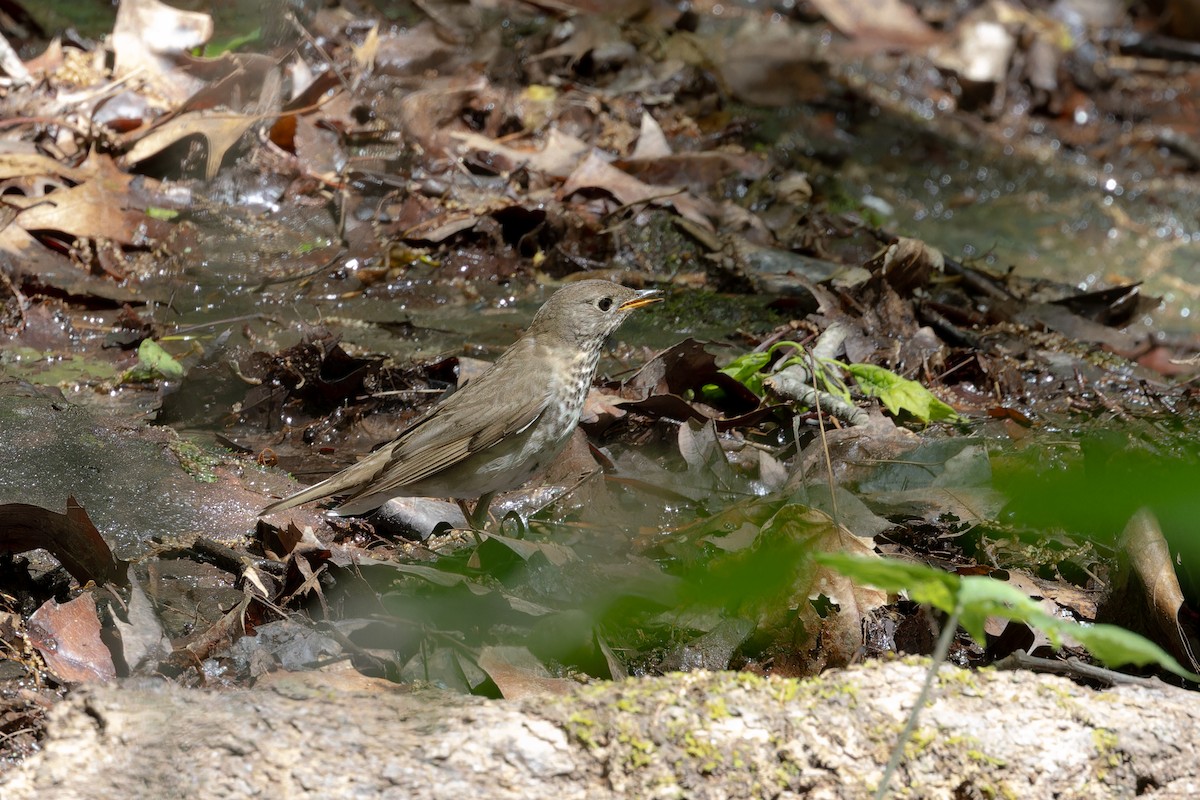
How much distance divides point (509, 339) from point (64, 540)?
266cm

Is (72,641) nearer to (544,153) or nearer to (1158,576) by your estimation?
(1158,576)

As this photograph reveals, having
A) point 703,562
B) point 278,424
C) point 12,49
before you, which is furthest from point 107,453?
point 12,49

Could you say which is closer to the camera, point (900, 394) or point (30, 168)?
point (900, 394)

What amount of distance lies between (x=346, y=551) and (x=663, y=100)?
5270 millimetres

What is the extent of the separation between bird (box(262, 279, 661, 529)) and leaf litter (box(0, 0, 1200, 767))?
0.18 metres

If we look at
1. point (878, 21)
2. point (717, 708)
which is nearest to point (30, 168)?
point (717, 708)

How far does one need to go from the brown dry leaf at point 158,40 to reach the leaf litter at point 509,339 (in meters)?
0.02

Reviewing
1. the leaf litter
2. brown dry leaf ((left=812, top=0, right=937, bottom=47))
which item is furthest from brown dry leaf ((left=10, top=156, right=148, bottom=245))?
brown dry leaf ((left=812, top=0, right=937, bottom=47))

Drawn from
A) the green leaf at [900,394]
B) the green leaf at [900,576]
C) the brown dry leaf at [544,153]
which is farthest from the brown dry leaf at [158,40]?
the green leaf at [900,576]

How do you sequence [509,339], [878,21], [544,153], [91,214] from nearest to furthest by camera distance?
1. [509,339]
2. [91,214]
3. [544,153]
4. [878,21]

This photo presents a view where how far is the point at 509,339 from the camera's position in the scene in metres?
5.80

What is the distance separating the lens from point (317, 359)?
502 cm

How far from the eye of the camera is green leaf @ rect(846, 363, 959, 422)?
196 inches

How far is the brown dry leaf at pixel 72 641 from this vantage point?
3.19m
